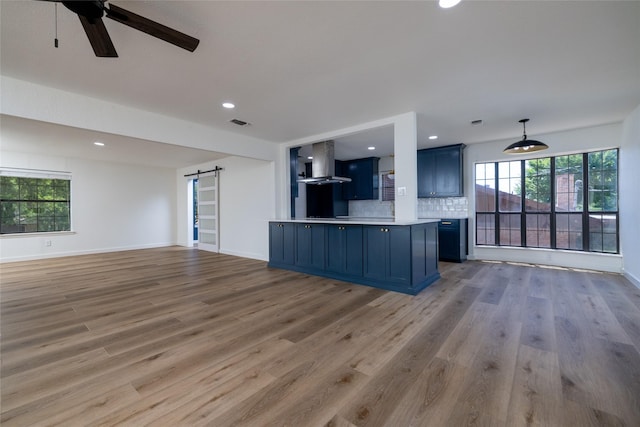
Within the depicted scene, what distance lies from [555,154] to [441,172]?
198 centimetres

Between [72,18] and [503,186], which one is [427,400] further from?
[503,186]

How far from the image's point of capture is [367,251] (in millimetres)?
4082

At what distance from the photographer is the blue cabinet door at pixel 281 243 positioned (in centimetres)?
515

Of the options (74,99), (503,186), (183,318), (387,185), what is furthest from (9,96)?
(503,186)

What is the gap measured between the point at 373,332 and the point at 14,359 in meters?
2.87

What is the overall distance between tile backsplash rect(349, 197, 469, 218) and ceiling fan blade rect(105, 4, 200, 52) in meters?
5.76

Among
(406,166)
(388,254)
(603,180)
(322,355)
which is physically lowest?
(322,355)

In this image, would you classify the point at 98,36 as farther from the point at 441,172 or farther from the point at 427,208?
the point at 427,208

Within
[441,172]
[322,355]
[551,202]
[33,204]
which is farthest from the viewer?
[33,204]

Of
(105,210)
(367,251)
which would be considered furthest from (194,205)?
(367,251)

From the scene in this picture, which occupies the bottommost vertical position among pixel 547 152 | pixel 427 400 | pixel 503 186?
pixel 427 400

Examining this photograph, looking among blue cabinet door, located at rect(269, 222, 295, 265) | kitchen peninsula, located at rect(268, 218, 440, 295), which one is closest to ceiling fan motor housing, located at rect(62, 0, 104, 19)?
kitchen peninsula, located at rect(268, 218, 440, 295)

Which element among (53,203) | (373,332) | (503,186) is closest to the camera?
(373,332)

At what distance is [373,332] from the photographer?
2498 mm
